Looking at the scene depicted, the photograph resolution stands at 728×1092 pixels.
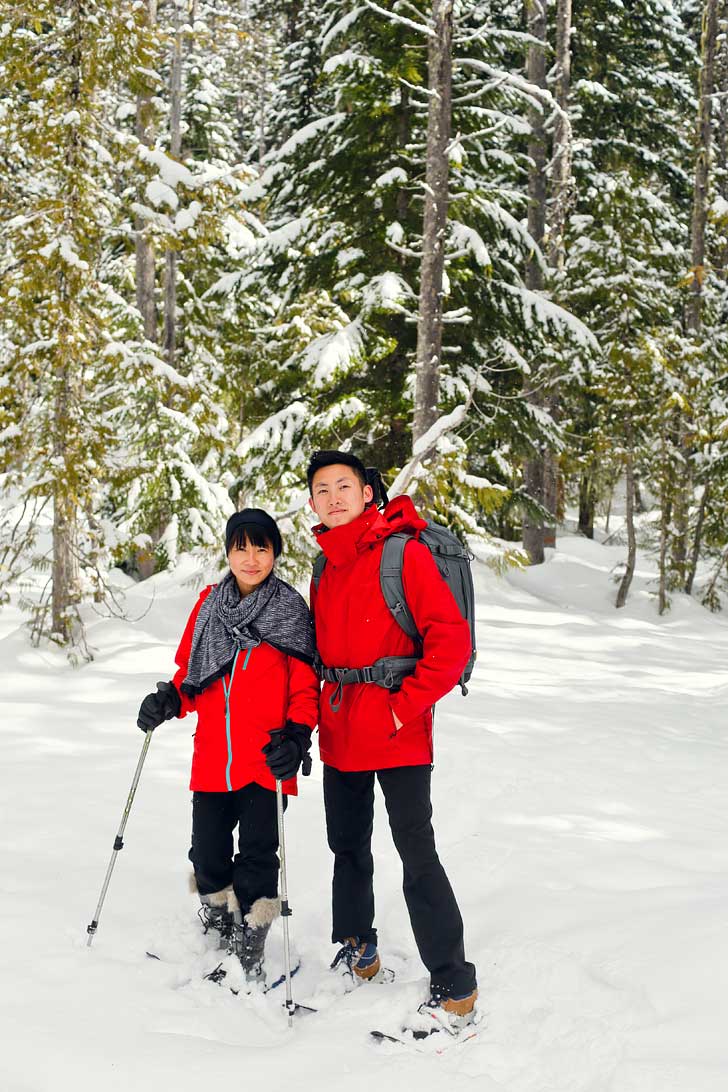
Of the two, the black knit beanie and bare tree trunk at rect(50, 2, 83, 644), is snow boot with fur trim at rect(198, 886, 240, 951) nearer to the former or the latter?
the black knit beanie

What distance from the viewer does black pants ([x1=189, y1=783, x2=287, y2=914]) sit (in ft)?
12.8

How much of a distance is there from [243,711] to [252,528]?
80cm

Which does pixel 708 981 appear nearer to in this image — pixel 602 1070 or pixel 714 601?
pixel 602 1070

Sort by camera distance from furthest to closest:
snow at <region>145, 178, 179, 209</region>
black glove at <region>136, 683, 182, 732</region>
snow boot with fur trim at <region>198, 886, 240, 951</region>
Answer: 1. snow at <region>145, 178, 179, 209</region>
2. snow boot with fur trim at <region>198, 886, 240, 951</region>
3. black glove at <region>136, 683, 182, 732</region>

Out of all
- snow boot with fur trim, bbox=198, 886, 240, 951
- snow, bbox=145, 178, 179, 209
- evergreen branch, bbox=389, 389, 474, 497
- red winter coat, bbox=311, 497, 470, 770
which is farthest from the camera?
snow, bbox=145, 178, 179, 209

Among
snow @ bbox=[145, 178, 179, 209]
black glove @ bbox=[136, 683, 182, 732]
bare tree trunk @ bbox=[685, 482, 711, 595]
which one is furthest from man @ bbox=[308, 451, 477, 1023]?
bare tree trunk @ bbox=[685, 482, 711, 595]

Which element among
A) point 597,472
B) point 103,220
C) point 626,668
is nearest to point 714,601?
point 597,472

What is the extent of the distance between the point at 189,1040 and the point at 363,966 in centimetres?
90

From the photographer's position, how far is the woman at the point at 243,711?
3838 mm

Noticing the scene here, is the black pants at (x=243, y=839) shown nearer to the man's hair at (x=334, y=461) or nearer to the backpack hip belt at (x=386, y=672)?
the backpack hip belt at (x=386, y=672)

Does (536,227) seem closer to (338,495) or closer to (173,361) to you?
(173,361)

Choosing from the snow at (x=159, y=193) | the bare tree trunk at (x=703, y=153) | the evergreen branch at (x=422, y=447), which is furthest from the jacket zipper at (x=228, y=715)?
the bare tree trunk at (x=703, y=153)

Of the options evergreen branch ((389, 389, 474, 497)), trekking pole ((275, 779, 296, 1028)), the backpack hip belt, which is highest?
evergreen branch ((389, 389, 474, 497))

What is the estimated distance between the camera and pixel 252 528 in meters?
3.92
